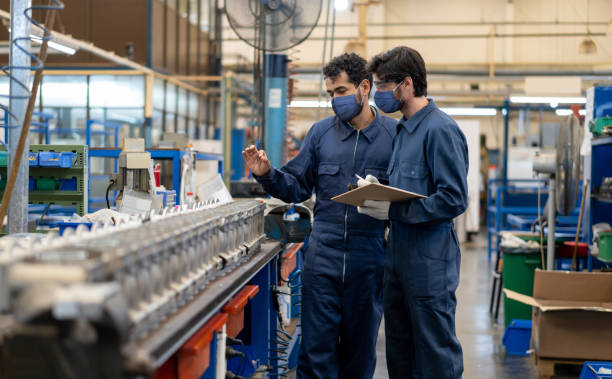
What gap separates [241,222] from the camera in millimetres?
2195

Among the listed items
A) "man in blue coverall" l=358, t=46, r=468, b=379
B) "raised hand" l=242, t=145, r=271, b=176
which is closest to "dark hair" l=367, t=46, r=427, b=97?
"man in blue coverall" l=358, t=46, r=468, b=379

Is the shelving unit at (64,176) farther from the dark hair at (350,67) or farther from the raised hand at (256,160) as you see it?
the dark hair at (350,67)

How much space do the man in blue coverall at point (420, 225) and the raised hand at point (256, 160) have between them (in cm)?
44

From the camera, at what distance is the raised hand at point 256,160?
7.98 ft

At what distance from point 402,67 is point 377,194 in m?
0.49

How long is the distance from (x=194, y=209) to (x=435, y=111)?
0.94 m

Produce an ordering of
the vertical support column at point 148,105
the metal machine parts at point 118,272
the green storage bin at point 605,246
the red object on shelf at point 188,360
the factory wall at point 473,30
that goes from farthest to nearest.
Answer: the factory wall at point 473,30 < the vertical support column at point 148,105 < the green storage bin at point 605,246 < the red object on shelf at point 188,360 < the metal machine parts at point 118,272

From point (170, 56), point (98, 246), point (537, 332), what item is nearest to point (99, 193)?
point (170, 56)

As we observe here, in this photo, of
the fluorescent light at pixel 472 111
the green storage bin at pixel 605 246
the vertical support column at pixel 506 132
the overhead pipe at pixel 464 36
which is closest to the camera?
the green storage bin at pixel 605 246

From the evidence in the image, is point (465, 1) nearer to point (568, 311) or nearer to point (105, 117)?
point (105, 117)

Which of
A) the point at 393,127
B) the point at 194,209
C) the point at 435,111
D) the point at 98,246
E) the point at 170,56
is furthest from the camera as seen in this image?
the point at 170,56

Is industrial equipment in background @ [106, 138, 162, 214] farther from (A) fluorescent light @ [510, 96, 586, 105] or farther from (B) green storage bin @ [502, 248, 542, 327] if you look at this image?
(A) fluorescent light @ [510, 96, 586, 105]

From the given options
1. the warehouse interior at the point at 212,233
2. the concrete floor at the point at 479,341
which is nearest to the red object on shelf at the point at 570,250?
the warehouse interior at the point at 212,233

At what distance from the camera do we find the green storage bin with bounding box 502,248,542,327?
4.33 metres
